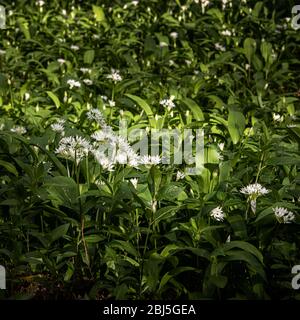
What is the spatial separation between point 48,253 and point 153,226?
1.64ft

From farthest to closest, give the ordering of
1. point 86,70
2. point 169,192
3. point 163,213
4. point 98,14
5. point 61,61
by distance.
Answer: point 98,14 < point 61,61 < point 86,70 < point 169,192 < point 163,213

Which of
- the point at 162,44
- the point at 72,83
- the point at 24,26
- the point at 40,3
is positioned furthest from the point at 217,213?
the point at 40,3

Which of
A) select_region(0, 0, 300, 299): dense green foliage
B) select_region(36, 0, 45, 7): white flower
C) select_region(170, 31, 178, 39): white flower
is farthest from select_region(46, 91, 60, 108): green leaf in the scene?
select_region(36, 0, 45, 7): white flower

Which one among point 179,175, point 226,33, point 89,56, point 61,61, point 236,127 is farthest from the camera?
point 226,33

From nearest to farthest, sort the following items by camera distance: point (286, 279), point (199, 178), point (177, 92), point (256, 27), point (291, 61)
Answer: point (286, 279) → point (199, 178) → point (177, 92) → point (291, 61) → point (256, 27)

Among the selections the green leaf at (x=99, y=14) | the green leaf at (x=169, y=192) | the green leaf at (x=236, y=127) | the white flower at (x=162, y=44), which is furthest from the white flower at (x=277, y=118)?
the green leaf at (x=99, y=14)

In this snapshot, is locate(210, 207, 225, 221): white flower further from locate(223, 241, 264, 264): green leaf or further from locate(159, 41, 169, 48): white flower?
locate(159, 41, 169, 48): white flower

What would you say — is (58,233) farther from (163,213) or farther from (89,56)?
(89,56)

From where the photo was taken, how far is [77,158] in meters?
2.69

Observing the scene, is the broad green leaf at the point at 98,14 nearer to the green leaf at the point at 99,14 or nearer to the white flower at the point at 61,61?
the green leaf at the point at 99,14

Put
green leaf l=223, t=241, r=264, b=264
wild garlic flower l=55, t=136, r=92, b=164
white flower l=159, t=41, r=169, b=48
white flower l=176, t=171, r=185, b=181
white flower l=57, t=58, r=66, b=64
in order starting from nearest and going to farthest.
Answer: green leaf l=223, t=241, r=264, b=264 < wild garlic flower l=55, t=136, r=92, b=164 < white flower l=176, t=171, r=185, b=181 < white flower l=57, t=58, r=66, b=64 < white flower l=159, t=41, r=169, b=48

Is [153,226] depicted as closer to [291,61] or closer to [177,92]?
[177,92]
